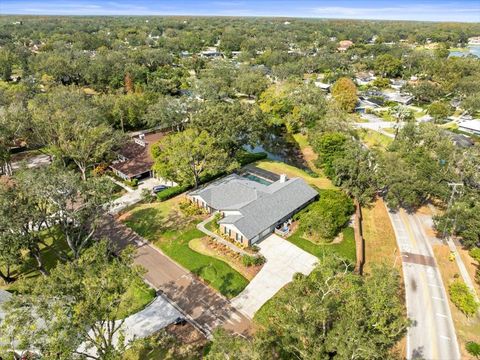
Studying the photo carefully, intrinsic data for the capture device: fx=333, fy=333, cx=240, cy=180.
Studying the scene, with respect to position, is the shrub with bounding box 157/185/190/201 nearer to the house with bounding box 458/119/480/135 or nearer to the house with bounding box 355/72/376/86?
the house with bounding box 458/119/480/135

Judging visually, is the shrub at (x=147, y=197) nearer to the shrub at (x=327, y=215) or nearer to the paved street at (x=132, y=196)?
the paved street at (x=132, y=196)

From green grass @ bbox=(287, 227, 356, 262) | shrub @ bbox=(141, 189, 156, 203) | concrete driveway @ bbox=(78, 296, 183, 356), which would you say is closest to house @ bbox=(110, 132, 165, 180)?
shrub @ bbox=(141, 189, 156, 203)

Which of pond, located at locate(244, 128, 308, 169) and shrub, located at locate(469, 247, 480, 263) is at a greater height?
shrub, located at locate(469, 247, 480, 263)

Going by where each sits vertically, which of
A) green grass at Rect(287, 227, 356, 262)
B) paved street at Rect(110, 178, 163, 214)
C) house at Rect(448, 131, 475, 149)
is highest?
house at Rect(448, 131, 475, 149)

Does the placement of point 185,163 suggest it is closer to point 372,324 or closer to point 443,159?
point 372,324

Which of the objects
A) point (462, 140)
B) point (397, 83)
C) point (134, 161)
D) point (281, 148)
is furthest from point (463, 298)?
point (397, 83)

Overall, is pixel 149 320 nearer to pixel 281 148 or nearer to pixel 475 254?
pixel 475 254
